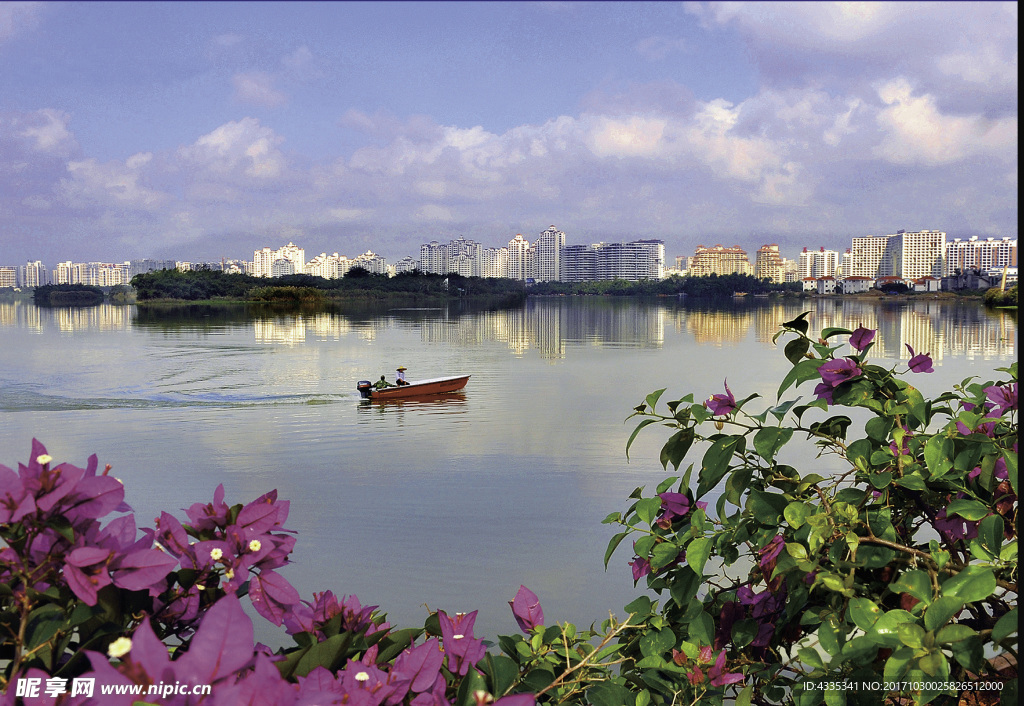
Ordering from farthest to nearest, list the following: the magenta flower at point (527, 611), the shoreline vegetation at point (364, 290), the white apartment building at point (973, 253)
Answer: the white apartment building at point (973, 253), the shoreline vegetation at point (364, 290), the magenta flower at point (527, 611)

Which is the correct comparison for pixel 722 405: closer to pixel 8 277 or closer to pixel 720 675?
pixel 720 675

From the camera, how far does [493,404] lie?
1001cm

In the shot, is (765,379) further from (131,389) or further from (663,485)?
(663,485)

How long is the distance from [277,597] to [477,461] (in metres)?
5.75

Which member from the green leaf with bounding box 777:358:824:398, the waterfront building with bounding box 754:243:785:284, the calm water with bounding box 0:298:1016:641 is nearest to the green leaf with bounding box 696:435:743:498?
the green leaf with bounding box 777:358:824:398

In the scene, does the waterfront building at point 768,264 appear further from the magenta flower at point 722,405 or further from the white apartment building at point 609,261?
the magenta flower at point 722,405

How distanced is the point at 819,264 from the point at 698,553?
133m

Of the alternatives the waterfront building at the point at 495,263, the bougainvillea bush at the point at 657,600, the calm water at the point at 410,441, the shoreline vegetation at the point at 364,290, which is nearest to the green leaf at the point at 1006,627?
the bougainvillea bush at the point at 657,600

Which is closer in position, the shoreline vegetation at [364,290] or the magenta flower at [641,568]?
the magenta flower at [641,568]

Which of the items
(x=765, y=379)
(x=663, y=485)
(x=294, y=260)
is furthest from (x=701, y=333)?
(x=294, y=260)

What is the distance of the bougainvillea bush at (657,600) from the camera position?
676 millimetres

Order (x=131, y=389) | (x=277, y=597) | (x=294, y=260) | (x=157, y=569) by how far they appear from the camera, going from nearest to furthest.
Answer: (x=157, y=569) < (x=277, y=597) < (x=131, y=389) < (x=294, y=260)

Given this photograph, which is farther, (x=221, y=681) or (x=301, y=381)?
(x=301, y=381)

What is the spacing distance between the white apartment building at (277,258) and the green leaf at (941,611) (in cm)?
12207
